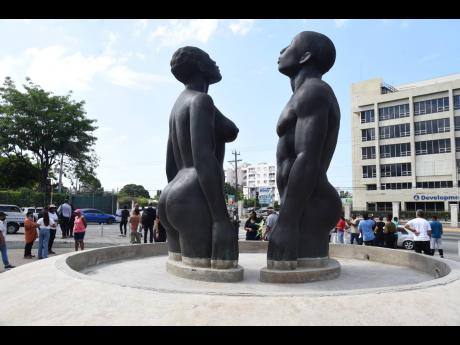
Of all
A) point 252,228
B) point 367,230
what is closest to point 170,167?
point 252,228

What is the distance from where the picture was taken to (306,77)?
7258 millimetres

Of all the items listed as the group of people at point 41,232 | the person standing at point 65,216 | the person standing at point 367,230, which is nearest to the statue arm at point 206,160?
the group of people at point 41,232

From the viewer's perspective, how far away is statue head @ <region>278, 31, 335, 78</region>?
285 inches

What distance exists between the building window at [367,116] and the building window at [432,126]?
238 inches

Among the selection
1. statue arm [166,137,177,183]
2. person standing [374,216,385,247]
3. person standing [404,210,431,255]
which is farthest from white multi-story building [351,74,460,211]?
A: statue arm [166,137,177,183]

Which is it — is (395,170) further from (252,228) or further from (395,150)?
(252,228)

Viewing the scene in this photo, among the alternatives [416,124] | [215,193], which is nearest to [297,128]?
[215,193]

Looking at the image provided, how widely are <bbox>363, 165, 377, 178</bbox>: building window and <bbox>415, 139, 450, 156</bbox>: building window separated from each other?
6.28 meters

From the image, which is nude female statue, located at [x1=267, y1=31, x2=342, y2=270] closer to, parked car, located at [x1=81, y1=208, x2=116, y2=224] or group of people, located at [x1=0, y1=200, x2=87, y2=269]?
group of people, located at [x1=0, y1=200, x2=87, y2=269]

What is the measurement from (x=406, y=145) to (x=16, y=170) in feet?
152

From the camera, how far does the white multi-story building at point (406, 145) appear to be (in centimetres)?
5178

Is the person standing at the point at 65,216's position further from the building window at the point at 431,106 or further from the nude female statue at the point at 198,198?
the building window at the point at 431,106

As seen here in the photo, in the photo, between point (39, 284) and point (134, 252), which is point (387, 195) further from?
point (39, 284)

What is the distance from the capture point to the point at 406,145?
56.1 metres
